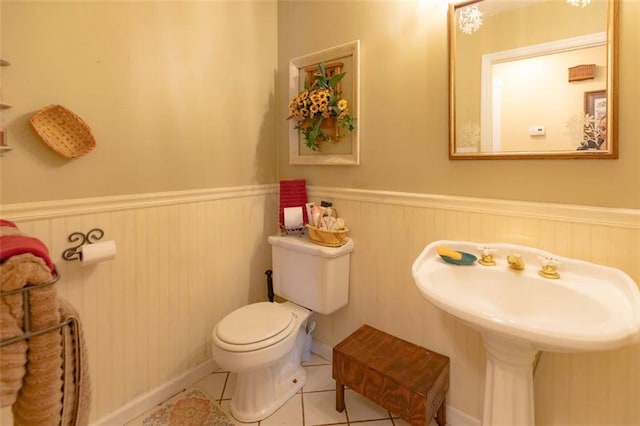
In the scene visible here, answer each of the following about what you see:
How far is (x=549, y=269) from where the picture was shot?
1120mm

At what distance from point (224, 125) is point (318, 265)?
0.97m

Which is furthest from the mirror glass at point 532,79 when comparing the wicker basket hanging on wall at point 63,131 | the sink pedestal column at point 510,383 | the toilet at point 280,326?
the wicker basket hanging on wall at point 63,131

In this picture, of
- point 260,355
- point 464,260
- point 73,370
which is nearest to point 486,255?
point 464,260

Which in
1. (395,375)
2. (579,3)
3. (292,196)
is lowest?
(395,375)

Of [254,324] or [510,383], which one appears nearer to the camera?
[510,383]

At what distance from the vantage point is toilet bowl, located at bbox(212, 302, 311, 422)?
55.7 inches

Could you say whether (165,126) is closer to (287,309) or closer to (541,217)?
(287,309)

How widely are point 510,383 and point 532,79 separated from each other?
3.60 ft

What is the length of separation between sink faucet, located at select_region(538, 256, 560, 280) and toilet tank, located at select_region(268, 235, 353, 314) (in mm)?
905

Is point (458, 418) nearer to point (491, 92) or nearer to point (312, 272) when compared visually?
point (312, 272)

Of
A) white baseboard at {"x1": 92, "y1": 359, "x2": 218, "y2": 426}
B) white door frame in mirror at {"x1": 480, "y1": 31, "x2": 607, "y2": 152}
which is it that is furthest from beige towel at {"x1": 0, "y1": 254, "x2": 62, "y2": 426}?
white door frame in mirror at {"x1": 480, "y1": 31, "x2": 607, "y2": 152}

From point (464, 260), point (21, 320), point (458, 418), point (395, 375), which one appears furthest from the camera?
point (458, 418)

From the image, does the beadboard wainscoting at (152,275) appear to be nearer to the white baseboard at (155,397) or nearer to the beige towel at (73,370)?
the white baseboard at (155,397)

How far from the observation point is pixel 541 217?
121 centimetres
